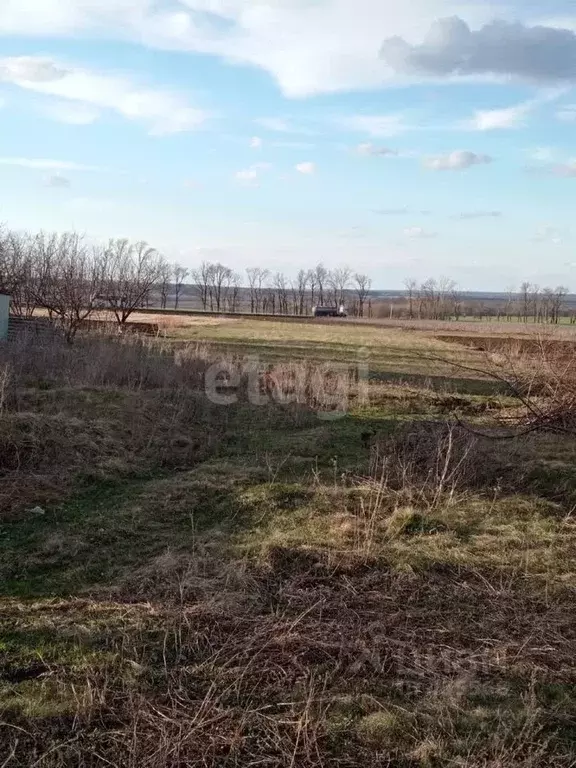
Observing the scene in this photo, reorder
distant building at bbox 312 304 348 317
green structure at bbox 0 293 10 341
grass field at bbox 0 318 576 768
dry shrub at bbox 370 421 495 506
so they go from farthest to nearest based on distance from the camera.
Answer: distant building at bbox 312 304 348 317, green structure at bbox 0 293 10 341, dry shrub at bbox 370 421 495 506, grass field at bbox 0 318 576 768

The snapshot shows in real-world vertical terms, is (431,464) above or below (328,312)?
below

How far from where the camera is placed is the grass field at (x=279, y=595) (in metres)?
3.06

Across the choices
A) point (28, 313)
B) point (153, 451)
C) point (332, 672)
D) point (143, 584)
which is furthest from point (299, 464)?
point (28, 313)

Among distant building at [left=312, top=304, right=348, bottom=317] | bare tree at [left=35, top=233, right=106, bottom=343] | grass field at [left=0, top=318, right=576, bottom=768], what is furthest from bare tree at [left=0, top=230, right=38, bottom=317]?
distant building at [left=312, top=304, right=348, bottom=317]

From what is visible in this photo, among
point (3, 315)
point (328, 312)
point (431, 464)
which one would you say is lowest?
point (431, 464)

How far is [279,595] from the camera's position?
4.50 metres

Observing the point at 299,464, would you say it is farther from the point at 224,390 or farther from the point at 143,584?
the point at 224,390

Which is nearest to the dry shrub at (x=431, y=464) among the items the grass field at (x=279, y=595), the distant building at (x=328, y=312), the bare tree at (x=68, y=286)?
the grass field at (x=279, y=595)

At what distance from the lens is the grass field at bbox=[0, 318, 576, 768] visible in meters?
3.06

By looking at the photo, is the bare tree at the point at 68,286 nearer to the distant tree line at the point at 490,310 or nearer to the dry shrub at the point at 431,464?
the dry shrub at the point at 431,464

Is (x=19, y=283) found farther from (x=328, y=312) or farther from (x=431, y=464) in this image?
(x=328, y=312)

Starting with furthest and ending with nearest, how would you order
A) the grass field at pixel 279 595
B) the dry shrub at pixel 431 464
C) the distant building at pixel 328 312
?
the distant building at pixel 328 312 → the dry shrub at pixel 431 464 → the grass field at pixel 279 595

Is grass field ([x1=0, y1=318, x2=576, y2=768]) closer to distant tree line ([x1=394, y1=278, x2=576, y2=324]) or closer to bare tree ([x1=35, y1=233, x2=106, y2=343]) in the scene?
bare tree ([x1=35, y1=233, x2=106, y2=343])

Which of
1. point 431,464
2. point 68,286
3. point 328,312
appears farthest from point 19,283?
point 328,312
